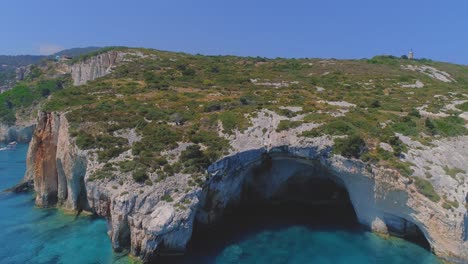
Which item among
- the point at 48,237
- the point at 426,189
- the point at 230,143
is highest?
the point at 230,143

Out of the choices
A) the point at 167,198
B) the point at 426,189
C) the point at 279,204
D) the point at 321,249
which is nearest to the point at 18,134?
the point at 279,204

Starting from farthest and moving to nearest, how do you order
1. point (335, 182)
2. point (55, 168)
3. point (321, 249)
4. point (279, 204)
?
point (55, 168) < point (279, 204) < point (335, 182) < point (321, 249)

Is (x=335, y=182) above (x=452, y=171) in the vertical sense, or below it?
below

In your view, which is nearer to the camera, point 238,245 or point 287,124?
point 238,245

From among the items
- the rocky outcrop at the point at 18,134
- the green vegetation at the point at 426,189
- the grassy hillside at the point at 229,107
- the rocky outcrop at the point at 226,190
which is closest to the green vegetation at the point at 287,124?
the grassy hillside at the point at 229,107

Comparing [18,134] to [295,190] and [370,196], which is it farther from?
[370,196]

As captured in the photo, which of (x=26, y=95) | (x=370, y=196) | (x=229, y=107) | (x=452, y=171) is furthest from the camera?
(x=26, y=95)

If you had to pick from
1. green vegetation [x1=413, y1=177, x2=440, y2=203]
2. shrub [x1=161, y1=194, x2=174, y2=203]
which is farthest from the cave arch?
shrub [x1=161, y1=194, x2=174, y2=203]

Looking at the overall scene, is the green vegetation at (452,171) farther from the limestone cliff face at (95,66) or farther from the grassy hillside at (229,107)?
the limestone cliff face at (95,66)
